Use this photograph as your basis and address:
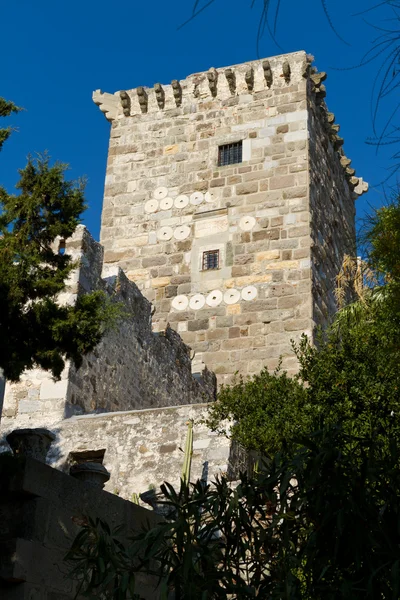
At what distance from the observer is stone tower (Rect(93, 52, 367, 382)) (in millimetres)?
18625

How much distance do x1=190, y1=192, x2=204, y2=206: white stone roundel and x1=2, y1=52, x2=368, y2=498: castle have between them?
3 centimetres

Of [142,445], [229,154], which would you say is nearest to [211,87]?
[229,154]

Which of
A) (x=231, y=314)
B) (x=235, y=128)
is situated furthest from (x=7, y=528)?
(x=235, y=128)

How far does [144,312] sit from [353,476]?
1081cm

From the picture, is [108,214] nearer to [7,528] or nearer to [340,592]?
[7,528]

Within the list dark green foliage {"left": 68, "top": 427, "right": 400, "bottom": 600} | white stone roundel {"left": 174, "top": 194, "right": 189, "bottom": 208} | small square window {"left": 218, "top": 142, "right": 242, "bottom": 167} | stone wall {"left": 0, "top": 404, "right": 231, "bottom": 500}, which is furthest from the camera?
small square window {"left": 218, "top": 142, "right": 242, "bottom": 167}

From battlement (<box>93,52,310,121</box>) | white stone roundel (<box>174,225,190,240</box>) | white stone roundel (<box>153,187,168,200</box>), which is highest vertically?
battlement (<box>93,52,310,121</box>)

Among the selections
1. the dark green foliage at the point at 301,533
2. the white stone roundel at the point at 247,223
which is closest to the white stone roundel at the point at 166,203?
the white stone roundel at the point at 247,223

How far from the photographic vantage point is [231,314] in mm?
18812

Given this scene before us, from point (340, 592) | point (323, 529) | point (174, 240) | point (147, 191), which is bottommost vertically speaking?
point (340, 592)

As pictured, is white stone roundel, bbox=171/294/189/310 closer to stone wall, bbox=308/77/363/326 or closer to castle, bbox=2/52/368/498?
castle, bbox=2/52/368/498

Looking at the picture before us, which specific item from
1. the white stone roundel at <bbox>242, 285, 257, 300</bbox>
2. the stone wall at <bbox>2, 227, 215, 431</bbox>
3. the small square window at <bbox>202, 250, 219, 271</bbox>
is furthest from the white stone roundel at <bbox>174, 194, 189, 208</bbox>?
the stone wall at <bbox>2, 227, 215, 431</bbox>

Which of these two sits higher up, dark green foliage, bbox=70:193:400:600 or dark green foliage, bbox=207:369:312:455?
dark green foliage, bbox=207:369:312:455

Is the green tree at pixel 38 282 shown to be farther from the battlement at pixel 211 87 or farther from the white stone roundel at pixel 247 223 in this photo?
the battlement at pixel 211 87
